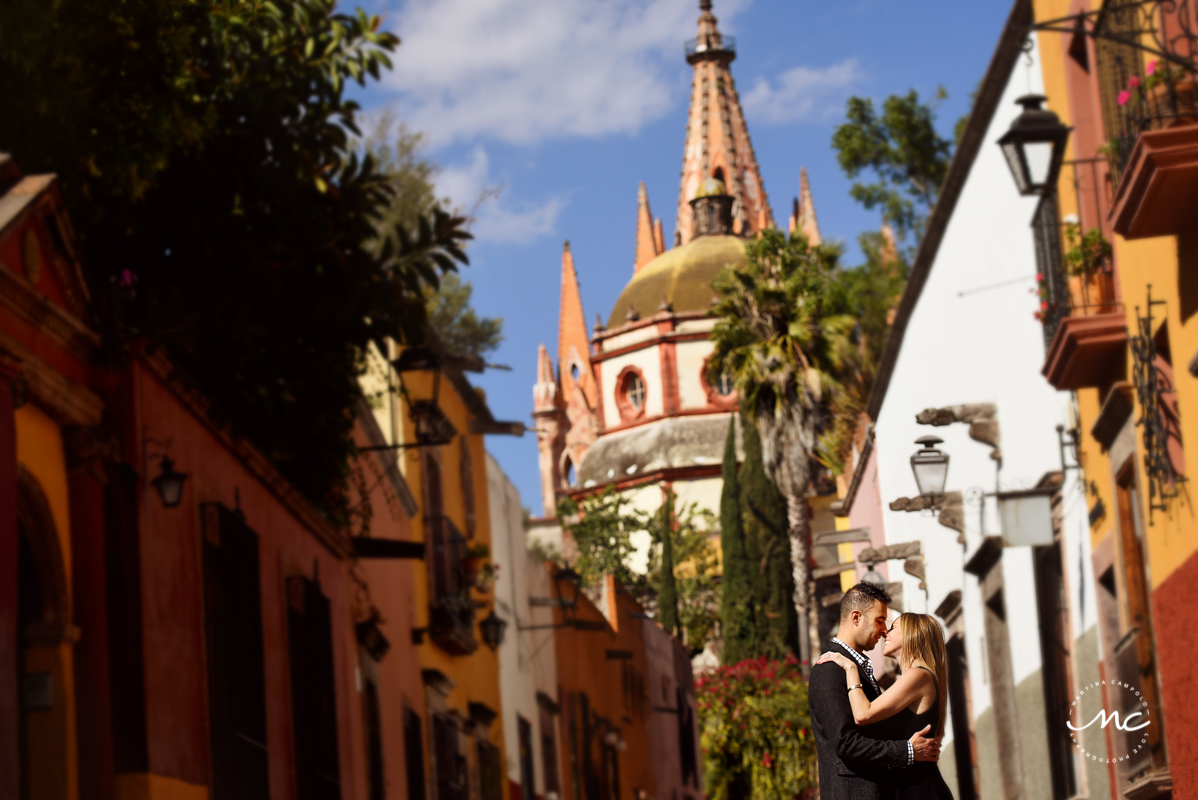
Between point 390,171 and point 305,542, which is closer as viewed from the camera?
point 305,542

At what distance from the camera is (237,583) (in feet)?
37.3

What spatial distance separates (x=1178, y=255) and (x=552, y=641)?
776 inches

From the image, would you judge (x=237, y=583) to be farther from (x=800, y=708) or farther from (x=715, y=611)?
(x=715, y=611)

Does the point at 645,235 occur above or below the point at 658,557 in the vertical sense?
above

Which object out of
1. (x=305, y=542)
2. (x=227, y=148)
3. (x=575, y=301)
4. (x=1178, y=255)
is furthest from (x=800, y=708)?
(x=575, y=301)

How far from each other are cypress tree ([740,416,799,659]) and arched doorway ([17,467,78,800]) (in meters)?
37.9

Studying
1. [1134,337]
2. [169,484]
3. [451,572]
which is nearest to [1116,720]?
[1134,337]

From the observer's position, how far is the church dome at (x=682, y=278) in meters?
65.6

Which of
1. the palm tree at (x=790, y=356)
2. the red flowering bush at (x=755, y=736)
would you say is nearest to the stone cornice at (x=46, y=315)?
the palm tree at (x=790, y=356)

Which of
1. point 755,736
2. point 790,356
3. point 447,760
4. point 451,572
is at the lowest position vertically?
point 755,736

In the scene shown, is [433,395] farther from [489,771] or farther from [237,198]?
[489,771]

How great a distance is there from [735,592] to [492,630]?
2676 cm

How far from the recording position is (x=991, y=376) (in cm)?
1435

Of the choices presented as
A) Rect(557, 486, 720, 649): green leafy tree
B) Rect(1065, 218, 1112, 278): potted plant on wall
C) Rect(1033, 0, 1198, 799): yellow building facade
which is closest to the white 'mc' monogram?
Rect(1033, 0, 1198, 799): yellow building facade
